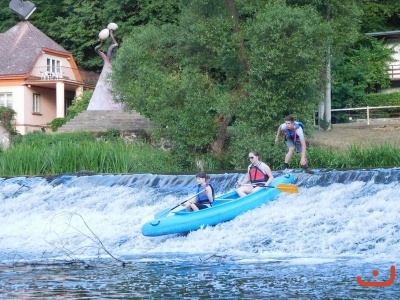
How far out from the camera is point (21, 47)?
50.3 metres

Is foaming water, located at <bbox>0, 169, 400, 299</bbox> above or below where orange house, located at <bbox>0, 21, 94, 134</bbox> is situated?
below

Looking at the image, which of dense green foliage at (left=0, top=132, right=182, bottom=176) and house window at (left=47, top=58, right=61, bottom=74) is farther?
house window at (left=47, top=58, right=61, bottom=74)

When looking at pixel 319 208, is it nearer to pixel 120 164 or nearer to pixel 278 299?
pixel 278 299

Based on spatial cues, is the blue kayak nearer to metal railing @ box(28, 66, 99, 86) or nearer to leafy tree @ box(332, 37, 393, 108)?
leafy tree @ box(332, 37, 393, 108)

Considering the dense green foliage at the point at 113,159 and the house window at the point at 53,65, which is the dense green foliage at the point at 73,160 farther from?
the house window at the point at 53,65

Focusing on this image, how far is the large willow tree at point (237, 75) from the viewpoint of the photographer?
1135 inches

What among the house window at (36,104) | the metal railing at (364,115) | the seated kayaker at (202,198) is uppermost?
the house window at (36,104)

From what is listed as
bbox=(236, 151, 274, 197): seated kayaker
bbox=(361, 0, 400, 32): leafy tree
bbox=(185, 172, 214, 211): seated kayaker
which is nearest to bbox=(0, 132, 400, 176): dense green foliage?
bbox=(236, 151, 274, 197): seated kayaker

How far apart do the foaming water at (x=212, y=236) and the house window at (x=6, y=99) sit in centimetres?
2811

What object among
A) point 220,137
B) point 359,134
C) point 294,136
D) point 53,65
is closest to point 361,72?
point 359,134

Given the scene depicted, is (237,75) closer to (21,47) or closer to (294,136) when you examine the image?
(294,136)

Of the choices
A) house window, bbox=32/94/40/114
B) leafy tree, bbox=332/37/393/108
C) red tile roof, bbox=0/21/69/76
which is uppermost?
red tile roof, bbox=0/21/69/76

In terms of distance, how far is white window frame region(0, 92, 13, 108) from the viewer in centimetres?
5009

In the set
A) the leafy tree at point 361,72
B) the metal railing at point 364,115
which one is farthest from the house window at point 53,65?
the metal railing at point 364,115
